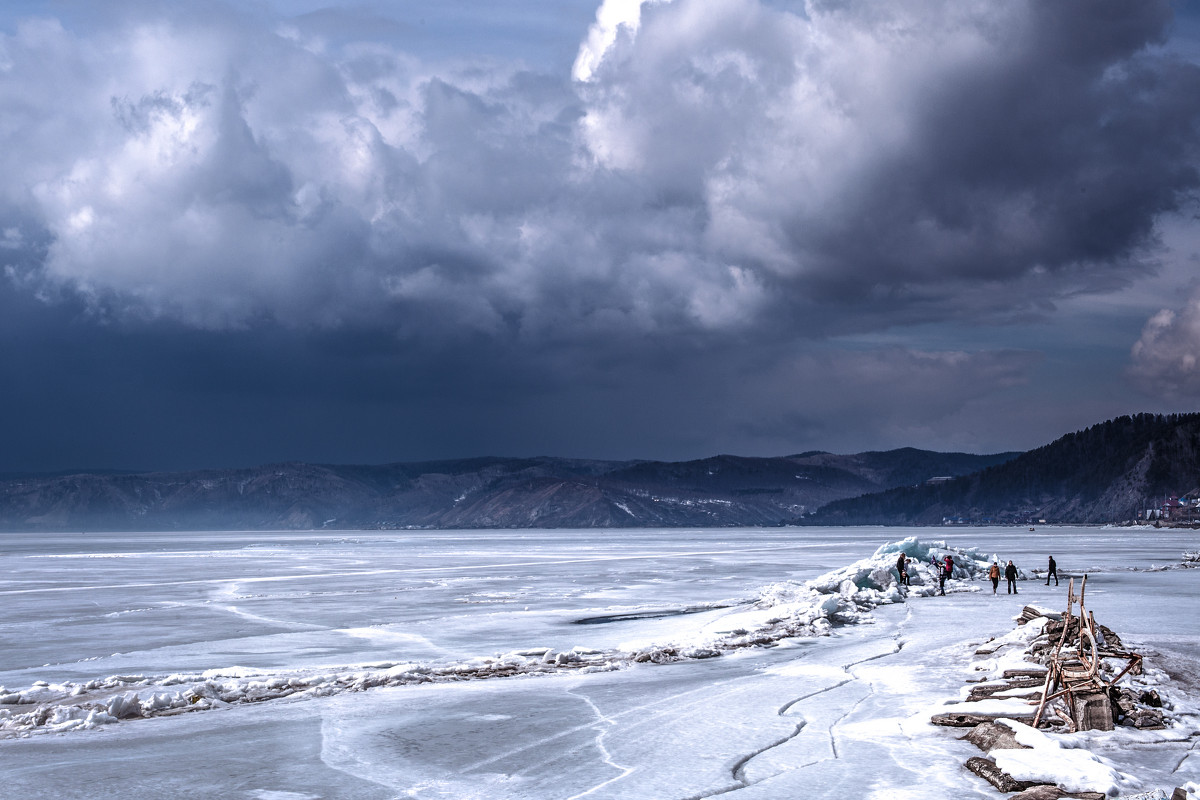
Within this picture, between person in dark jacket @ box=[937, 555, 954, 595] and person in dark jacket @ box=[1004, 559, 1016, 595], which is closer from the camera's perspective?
person in dark jacket @ box=[1004, 559, 1016, 595]

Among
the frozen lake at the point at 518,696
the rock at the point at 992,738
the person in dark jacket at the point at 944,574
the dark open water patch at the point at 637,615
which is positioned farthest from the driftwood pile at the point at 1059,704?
the person in dark jacket at the point at 944,574

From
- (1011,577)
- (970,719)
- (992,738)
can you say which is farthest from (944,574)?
(992,738)

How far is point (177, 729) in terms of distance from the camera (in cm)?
1425

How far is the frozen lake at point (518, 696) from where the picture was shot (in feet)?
36.6

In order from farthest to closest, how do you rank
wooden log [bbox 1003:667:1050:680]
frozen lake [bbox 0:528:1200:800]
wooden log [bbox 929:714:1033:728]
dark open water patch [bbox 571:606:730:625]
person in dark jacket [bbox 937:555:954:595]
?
1. person in dark jacket [bbox 937:555:954:595]
2. dark open water patch [bbox 571:606:730:625]
3. wooden log [bbox 1003:667:1050:680]
4. wooden log [bbox 929:714:1033:728]
5. frozen lake [bbox 0:528:1200:800]

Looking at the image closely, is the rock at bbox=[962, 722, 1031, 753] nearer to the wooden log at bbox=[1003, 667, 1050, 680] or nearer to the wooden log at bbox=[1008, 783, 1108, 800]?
the wooden log at bbox=[1008, 783, 1108, 800]

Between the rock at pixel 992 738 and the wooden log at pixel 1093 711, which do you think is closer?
the rock at pixel 992 738

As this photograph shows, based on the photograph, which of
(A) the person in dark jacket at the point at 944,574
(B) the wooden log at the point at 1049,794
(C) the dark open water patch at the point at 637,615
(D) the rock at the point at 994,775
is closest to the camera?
(B) the wooden log at the point at 1049,794

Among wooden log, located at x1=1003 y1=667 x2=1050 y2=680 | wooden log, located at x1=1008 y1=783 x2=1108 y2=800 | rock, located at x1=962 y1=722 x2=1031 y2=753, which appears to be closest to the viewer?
→ wooden log, located at x1=1008 y1=783 x2=1108 y2=800

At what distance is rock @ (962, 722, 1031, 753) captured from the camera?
11477mm

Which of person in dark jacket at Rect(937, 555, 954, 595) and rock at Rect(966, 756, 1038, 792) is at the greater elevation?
rock at Rect(966, 756, 1038, 792)

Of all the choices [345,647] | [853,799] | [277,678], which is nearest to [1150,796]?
[853,799]

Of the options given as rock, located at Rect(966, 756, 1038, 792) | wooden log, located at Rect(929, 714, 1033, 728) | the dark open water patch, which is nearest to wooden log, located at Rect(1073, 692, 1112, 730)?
wooden log, located at Rect(929, 714, 1033, 728)

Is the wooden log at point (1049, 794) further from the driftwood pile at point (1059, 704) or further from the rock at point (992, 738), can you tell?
the rock at point (992, 738)
